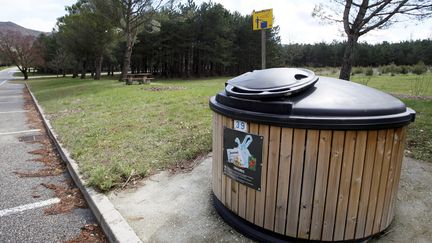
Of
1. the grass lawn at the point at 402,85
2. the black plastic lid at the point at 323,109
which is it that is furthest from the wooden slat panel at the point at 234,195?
the grass lawn at the point at 402,85

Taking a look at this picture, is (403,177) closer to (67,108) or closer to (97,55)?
(67,108)

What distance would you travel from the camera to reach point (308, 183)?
2.16 meters

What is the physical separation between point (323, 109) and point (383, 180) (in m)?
0.79

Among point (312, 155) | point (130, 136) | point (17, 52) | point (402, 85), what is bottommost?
point (130, 136)

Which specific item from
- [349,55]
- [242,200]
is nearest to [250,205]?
[242,200]

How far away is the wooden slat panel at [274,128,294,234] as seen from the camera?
83.6 inches

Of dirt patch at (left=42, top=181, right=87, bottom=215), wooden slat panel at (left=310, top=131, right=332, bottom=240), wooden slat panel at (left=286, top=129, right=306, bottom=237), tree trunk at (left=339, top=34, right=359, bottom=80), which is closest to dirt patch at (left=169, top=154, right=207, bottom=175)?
dirt patch at (left=42, top=181, right=87, bottom=215)

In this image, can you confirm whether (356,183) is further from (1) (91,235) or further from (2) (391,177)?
(1) (91,235)

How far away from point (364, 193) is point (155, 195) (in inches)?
84.9

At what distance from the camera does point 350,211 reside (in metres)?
2.21

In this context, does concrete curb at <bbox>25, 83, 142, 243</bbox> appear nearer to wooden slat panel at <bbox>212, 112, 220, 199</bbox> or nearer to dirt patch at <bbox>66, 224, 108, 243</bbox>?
dirt patch at <bbox>66, 224, 108, 243</bbox>

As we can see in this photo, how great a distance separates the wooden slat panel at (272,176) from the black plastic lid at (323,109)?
0.12 meters

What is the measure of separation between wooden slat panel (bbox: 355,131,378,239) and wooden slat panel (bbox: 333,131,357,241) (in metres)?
0.12

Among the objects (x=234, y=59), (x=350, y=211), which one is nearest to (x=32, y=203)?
(x=350, y=211)
